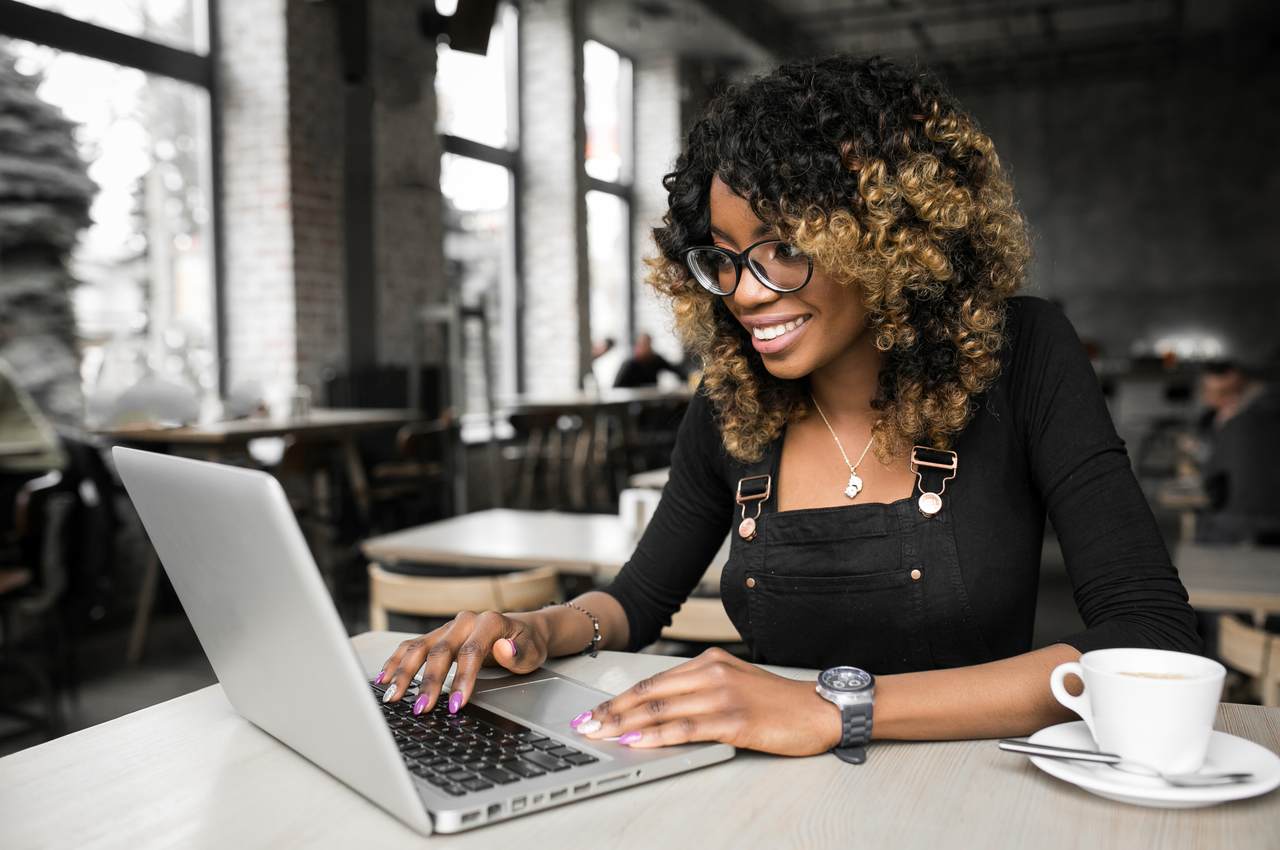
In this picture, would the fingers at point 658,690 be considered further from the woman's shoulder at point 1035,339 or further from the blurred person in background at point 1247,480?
the blurred person in background at point 1247,480

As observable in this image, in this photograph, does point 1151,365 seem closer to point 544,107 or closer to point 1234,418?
point 544,107

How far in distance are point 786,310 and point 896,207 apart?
0.17 m

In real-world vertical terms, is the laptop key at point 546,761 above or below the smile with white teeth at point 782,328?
below

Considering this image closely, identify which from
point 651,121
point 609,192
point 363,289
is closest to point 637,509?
point 363,289

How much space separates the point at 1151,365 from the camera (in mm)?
9625

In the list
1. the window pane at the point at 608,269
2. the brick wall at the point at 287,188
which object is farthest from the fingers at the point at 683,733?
the window pane at the point at 608,269

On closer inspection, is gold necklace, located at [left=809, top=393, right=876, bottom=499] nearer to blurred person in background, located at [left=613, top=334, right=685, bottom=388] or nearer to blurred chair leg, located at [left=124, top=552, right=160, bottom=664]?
blurred chair leg, located at [left=124, top=552, right=160, bottom=664]

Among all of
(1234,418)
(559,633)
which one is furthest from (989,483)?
(1234,418)

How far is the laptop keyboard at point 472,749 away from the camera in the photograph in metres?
Answer: 0.83

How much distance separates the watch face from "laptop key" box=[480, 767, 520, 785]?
290 millimetres

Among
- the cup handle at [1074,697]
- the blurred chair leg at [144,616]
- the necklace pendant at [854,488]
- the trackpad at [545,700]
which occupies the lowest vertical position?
the blurred chair leg at [144,616]

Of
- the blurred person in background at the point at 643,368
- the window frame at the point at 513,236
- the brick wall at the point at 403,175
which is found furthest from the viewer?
the blurred person in background at the point at 643,368

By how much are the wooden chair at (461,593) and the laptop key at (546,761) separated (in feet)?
4.39

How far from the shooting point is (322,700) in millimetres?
806
